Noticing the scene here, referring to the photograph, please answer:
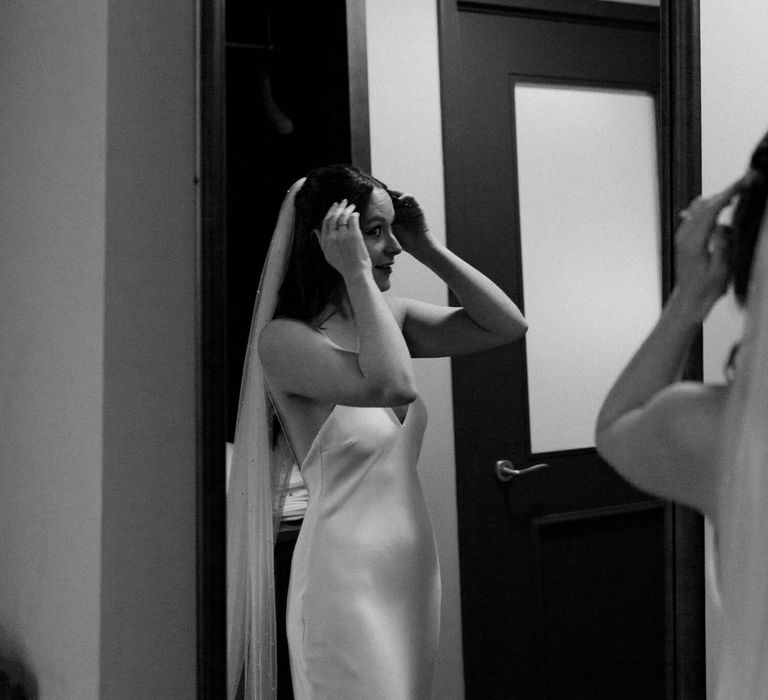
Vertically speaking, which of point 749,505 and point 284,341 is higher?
point 284,341

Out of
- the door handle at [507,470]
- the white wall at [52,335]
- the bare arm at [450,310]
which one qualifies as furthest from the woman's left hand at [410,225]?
the white wall at [52,335]

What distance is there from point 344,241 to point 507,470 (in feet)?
1.04

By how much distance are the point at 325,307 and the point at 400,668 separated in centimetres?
41

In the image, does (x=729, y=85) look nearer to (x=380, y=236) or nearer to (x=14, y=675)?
(x=380, y=236)

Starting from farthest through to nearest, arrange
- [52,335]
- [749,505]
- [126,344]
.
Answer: [52,335] → [126,344] → [749,505]

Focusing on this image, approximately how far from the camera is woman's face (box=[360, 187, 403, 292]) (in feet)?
3.55

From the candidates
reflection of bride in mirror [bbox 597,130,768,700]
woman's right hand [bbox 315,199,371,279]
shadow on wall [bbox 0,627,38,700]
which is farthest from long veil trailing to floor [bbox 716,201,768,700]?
shadow on wall [bbox 0,627,38,700]

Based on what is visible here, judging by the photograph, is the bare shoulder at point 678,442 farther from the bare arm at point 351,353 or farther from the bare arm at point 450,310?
the bare arm at point 351,353

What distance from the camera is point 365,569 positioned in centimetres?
114

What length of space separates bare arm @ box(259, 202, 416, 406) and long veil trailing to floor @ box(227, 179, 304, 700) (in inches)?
2.0

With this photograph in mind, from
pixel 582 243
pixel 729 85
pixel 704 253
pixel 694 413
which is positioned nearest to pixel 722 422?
pixel 694 413

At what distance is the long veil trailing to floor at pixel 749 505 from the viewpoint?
0.64 meters

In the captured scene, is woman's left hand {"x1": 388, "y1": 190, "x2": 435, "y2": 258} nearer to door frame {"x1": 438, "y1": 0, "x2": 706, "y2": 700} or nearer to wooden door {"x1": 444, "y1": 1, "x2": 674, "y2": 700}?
wooden door {"x1": 444, "y1": 1, "x2": 674, "y2": 700}

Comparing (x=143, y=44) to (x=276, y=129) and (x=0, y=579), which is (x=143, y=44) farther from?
(x=0, y=579)
